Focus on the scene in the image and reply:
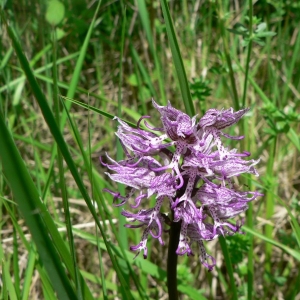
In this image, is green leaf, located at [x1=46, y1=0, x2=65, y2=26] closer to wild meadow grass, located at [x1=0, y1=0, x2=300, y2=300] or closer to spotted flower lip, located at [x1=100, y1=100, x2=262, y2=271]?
wild meadow grass, located at [x1=0, y1=0, x2=300, y2=300]

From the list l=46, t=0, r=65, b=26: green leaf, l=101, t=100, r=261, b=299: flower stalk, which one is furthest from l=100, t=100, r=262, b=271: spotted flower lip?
l=46, t=0, r=65, b=26: green leaf

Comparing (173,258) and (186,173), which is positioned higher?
(186,173)

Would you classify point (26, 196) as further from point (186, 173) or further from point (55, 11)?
point (55, 11)

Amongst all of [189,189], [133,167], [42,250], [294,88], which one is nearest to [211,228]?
[189,189]

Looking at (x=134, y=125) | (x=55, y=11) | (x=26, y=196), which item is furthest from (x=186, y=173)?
(x=55, y=11)

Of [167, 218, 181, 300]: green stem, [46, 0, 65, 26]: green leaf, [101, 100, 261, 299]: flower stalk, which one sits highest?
[46, 0, 65, 26]: green leaf

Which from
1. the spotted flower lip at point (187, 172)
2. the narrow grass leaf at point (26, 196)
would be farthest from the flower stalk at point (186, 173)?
the narrow grass leaf at point (26, 196)

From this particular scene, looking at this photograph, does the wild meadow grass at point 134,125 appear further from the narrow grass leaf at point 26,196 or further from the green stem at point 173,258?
the green stem at point 173,258

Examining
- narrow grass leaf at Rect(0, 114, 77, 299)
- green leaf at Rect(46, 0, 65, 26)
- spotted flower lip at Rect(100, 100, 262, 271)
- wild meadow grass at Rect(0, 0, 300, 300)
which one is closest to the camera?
narrow grass leaf at Rect(0, 114, 77, 299)

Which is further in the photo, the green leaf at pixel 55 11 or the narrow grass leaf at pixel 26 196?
the green leaf at pixel 55 11
